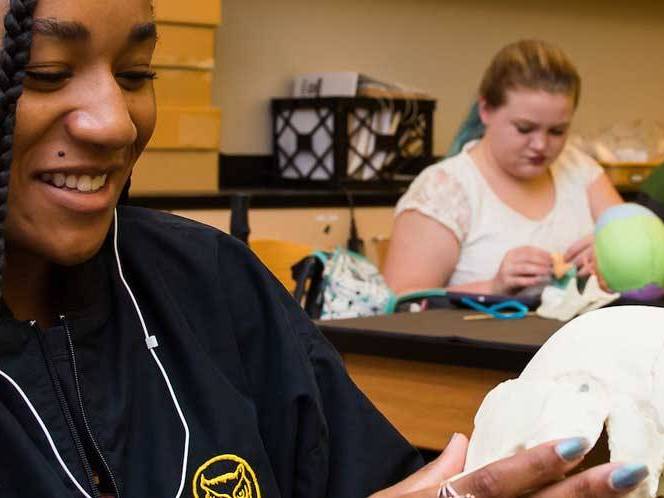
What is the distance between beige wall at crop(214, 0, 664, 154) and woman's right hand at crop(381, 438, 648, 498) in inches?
99.1

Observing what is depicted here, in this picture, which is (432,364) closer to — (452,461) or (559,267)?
(559,267)

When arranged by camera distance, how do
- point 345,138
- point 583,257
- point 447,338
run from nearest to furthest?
point 447,338 < point 583,257 < point 345,138

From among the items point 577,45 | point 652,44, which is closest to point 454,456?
point 577,45

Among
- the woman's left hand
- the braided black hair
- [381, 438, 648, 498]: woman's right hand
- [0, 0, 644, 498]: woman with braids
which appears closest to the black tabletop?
the woman's left hand

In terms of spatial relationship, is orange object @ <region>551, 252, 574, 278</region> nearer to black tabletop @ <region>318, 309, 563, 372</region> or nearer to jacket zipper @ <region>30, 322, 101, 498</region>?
black tabletop @ <region>318, 309, 563, 372</region>

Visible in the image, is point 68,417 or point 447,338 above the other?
point 68,417

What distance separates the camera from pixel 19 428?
34.2 inches

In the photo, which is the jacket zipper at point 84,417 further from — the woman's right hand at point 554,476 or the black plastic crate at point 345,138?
the black plastic crate at point 345,138

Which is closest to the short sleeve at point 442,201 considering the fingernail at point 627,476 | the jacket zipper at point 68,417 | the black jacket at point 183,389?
the black jacket at point 183,389

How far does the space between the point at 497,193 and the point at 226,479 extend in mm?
1702

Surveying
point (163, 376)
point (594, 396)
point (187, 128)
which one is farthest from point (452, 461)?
point (187, 128)

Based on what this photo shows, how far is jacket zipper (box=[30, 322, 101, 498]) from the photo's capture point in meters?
0.89

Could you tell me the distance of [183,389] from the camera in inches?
39.2

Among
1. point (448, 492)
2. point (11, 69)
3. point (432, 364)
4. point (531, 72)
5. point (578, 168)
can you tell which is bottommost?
point (432, 364)
